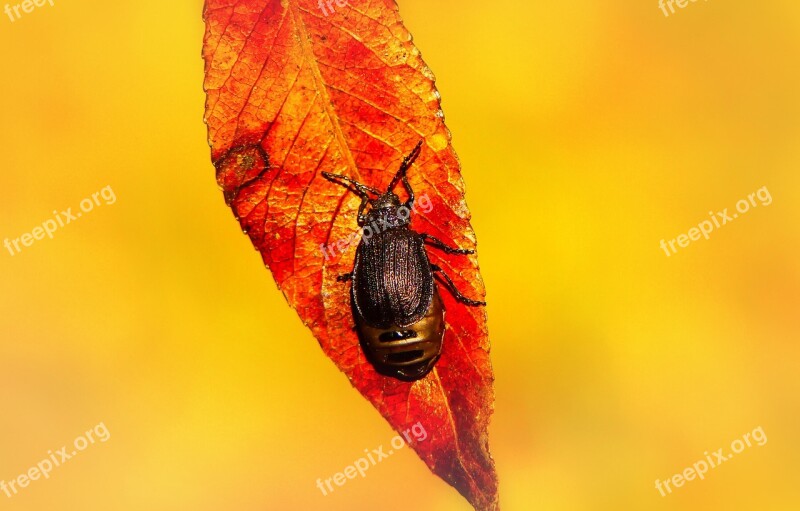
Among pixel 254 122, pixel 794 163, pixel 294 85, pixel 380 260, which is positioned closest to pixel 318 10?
pixel 294 85

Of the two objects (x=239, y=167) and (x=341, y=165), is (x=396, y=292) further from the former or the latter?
(x=239, y=167)

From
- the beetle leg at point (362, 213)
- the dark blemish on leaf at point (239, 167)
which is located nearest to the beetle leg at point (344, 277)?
the beetle leg at point (362, 213)
